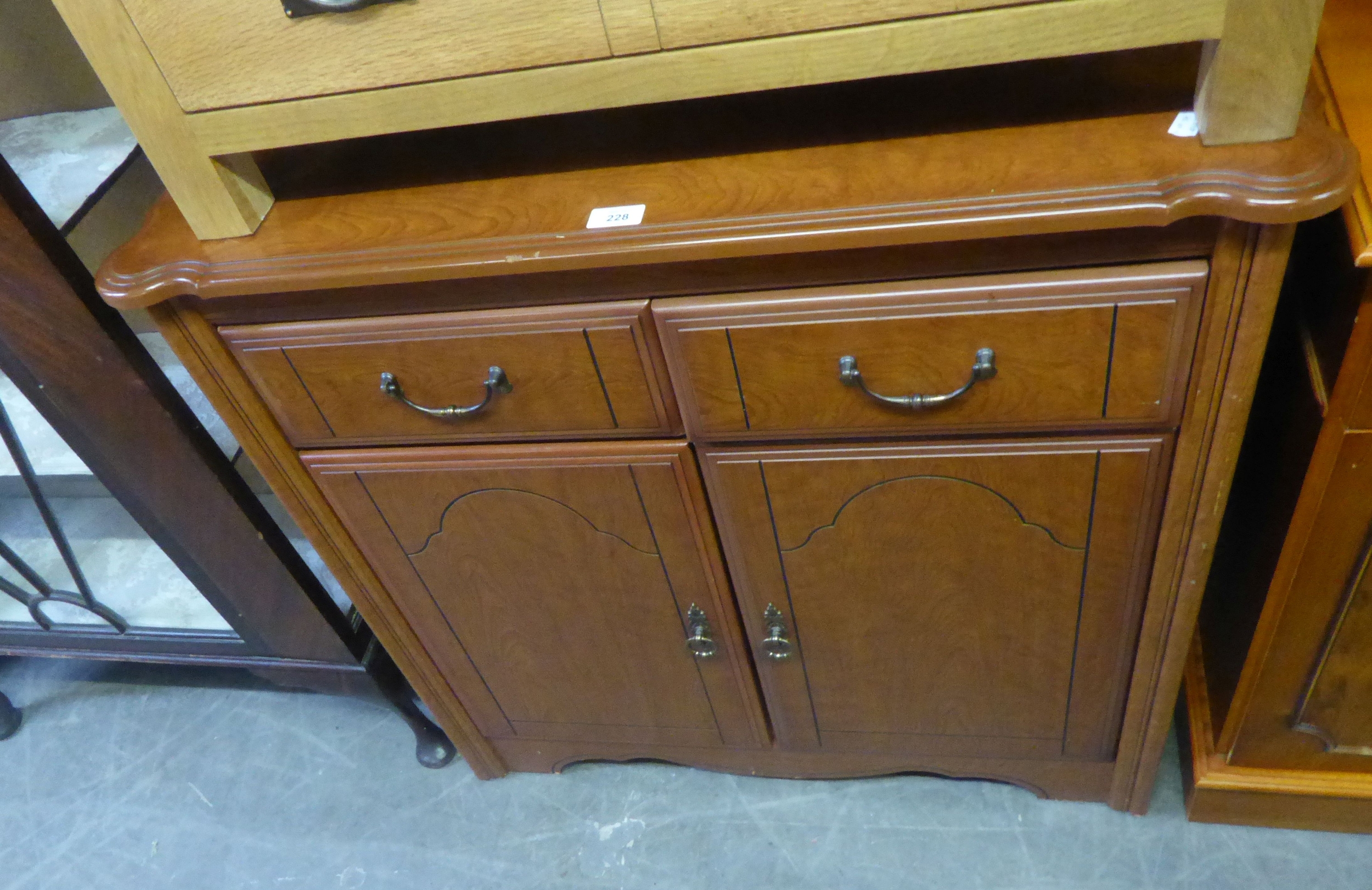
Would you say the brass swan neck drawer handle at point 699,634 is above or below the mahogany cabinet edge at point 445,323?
below

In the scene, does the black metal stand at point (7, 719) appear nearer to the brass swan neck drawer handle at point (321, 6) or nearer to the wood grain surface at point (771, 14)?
the brass swan neck drawer handle at point (321, 6)

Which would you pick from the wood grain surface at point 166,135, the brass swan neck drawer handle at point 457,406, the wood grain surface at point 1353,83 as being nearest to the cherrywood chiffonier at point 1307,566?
the wood grain surface at point 1353,83

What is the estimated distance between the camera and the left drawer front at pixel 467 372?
707mm

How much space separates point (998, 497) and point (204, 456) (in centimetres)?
75

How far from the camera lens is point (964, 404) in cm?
69

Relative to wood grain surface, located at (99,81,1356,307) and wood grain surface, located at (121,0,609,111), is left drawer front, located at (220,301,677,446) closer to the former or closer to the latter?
wood grain surface, located at (99,81,1356,307)

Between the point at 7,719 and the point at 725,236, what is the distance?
1.40 metres

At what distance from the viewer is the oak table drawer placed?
624 mm

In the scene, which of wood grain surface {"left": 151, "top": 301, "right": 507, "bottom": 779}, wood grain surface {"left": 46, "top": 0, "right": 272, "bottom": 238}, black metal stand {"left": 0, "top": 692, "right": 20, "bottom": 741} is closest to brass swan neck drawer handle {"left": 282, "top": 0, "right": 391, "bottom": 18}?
wood grain surface {"left": 46, "top": 0, "right": 272, "bottom": 238}

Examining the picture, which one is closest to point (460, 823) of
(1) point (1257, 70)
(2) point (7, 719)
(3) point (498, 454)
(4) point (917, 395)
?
(3) point (498, 454)

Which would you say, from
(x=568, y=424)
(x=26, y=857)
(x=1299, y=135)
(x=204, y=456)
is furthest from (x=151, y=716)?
(x=1299, y=135)

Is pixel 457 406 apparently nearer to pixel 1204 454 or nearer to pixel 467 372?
pixel 467 372

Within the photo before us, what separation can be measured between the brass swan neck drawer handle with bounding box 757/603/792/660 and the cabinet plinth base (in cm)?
22

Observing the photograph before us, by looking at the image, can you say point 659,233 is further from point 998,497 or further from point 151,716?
point 151,716
